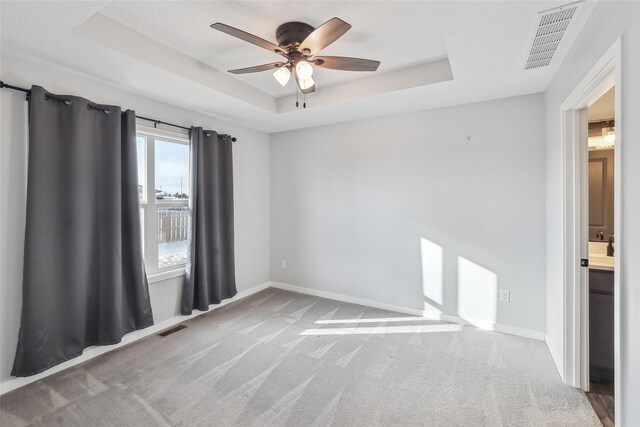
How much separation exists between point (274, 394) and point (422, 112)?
10.2 ft

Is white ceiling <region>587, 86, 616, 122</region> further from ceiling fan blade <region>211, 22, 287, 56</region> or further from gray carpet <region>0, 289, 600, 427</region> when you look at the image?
ceiling fan blade <region>211, 22, 287, 56</region>

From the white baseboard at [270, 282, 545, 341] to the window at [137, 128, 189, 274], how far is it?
1.71 m

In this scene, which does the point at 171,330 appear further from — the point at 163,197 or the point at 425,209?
the point at 425,209

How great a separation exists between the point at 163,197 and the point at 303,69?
2144 mm

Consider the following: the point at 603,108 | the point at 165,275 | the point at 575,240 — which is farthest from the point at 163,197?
the point at 603,108

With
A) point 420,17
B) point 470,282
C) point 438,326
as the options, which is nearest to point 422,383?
point 438,326

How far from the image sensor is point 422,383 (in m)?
2.19

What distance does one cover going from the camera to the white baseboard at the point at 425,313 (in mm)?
2887

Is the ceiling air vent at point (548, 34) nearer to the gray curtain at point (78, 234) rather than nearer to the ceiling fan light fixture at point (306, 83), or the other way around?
the ceiling fan light fixture at point (306, 83)

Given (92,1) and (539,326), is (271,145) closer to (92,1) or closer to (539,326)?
(92,1)

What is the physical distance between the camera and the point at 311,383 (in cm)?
220

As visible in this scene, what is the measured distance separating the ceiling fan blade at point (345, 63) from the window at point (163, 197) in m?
1.97

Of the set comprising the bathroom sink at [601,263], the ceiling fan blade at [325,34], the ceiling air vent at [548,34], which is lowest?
the bathroom sink at [601,263]

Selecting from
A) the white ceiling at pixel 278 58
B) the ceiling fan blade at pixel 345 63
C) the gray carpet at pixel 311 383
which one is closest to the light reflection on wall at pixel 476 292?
the gray carpet at pixel 311 383
